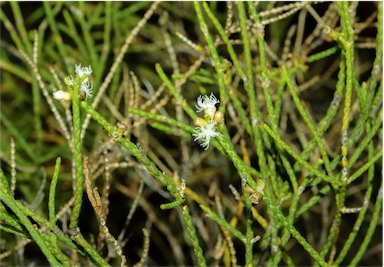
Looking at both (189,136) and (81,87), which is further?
(189,136)

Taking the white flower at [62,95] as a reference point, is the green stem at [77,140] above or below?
below

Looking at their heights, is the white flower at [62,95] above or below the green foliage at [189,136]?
below

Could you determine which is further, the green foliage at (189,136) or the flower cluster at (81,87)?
the green foliage at (189,136)

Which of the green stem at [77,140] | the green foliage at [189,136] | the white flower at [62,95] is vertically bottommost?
the green stem at [77,140]

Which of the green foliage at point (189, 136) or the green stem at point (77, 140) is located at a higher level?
the green foliage at point (189, 136)

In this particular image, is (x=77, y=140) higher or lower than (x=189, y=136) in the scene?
lower

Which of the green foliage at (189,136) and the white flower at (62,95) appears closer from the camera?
the white flower at (62,95)

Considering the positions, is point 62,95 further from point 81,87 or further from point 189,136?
point 189,136

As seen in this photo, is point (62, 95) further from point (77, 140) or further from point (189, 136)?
point (189, 136)

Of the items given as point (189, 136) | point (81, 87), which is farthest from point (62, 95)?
point (189, 136)

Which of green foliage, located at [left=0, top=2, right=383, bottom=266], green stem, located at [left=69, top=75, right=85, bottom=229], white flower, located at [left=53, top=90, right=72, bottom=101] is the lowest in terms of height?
green stem, located at [left=69, top=75, right=85, bottom=229]
